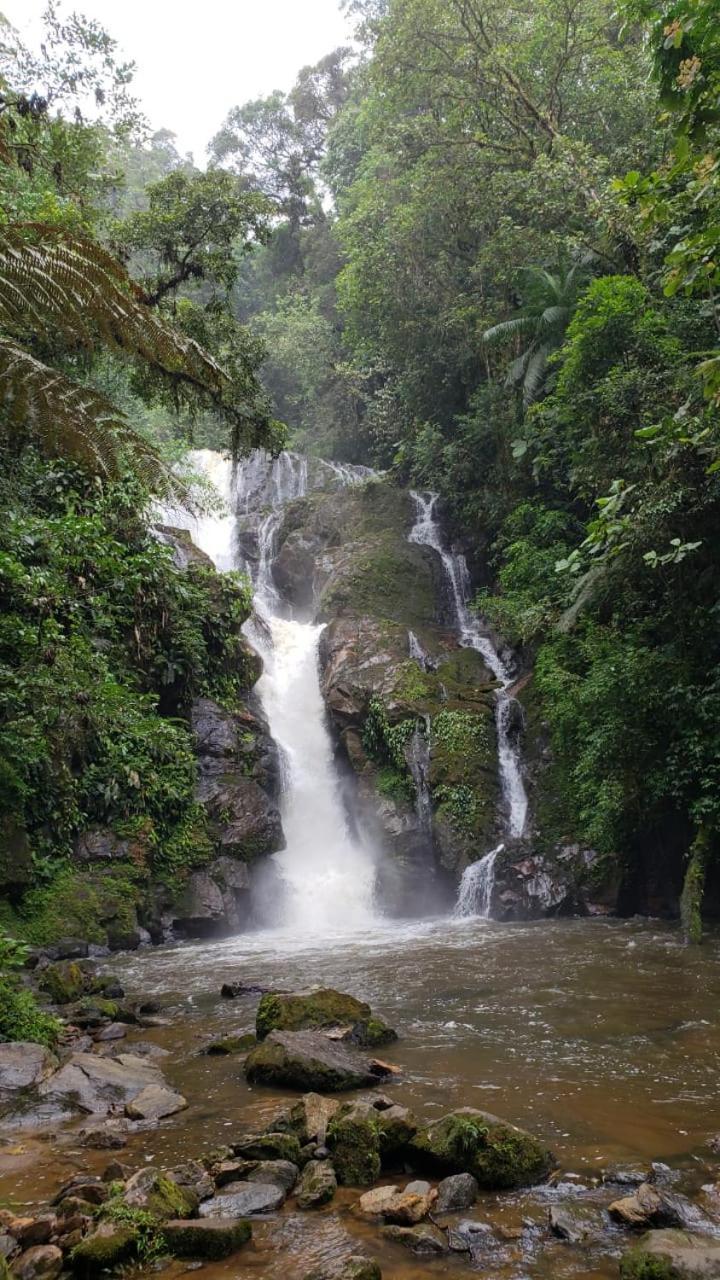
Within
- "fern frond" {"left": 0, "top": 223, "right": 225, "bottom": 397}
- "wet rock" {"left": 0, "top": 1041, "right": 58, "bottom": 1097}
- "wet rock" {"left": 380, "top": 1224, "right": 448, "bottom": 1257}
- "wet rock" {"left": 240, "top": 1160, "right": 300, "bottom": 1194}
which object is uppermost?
"fern frond" {"left": 0, "top": 223, "right": 225, "bottom": 397}

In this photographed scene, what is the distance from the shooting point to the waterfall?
542 inches

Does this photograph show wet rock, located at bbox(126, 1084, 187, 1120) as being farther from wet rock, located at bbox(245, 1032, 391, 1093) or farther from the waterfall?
the waterfall

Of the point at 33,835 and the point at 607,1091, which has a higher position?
the point at 33,835

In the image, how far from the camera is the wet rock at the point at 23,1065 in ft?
17.0

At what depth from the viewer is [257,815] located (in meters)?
13.8

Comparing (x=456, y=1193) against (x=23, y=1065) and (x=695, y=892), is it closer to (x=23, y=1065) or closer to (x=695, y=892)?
(x=23, y=1065)

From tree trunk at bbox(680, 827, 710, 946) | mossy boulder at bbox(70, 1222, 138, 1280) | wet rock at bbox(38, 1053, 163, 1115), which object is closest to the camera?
mossy boulder at bbox(70, 1222, 138, 1280)

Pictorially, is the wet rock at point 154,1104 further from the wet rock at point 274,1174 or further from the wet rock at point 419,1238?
the wet rock at point 419,1238

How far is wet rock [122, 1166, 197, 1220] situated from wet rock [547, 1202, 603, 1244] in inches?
59.6

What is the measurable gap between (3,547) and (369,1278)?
9707 millimetres

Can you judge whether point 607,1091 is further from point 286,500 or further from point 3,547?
point 286,500

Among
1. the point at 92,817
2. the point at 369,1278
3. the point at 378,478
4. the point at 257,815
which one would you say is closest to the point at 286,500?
the point at 378,478

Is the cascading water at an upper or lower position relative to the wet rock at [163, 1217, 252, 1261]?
upper

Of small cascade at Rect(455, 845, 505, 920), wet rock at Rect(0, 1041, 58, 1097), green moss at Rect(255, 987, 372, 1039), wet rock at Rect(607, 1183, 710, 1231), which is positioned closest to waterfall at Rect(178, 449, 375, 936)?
small cascade at Rect(455, 845, 505, 920)
